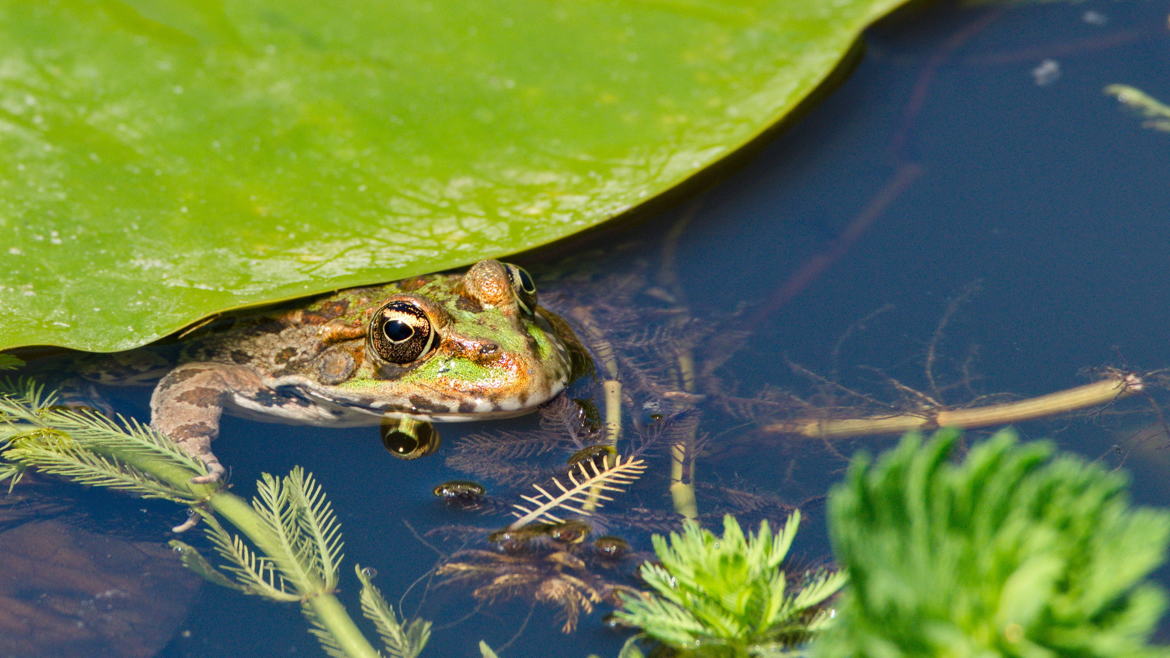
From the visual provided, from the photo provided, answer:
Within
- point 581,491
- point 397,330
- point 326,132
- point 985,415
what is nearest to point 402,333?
point 397,330

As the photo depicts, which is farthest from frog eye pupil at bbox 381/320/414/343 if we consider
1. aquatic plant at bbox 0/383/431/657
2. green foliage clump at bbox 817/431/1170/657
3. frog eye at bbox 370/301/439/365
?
green foliage clump at bbox 817/431/1170/657

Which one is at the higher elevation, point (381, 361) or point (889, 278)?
point (889, 278)

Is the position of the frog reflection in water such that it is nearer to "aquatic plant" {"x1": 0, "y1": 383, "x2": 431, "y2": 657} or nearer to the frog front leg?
the frog front leg

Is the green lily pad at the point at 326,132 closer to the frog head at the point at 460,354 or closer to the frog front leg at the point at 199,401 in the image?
the frog head at the point at 460,354

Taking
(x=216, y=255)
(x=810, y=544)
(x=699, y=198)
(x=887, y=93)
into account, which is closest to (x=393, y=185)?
(x=216, y=255)

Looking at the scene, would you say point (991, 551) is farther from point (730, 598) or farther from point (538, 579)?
point (538, 579)

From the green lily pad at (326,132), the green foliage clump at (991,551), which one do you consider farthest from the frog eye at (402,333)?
the green foliage clump at (991,551)

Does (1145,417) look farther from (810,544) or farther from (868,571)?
(868,571)
